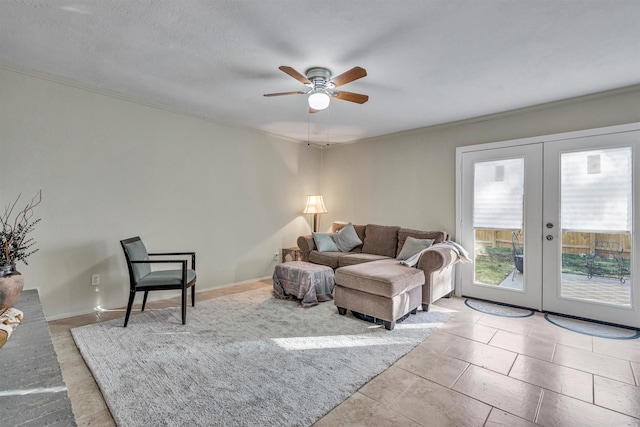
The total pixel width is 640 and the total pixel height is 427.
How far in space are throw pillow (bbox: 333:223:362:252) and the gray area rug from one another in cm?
156

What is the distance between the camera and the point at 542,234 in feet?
11.4

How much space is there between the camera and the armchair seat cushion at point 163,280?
288cm

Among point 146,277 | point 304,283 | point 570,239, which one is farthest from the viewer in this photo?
point 304,283

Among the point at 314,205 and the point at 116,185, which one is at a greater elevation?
the point at 116,185

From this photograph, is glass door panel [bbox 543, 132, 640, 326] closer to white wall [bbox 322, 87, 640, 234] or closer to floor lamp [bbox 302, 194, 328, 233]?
white wall [bbox 322, 87, 640, 234]

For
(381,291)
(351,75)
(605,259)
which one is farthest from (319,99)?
(605,259)

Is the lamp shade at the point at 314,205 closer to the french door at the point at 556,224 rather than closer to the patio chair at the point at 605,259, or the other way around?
the french door at the point at 556,224

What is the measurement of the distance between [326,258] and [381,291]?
1682mm

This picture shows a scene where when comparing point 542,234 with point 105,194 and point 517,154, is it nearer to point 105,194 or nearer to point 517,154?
point 517,154

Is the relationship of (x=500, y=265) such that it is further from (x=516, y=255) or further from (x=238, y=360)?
(x=238, y=360)

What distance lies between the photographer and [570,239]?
329cm

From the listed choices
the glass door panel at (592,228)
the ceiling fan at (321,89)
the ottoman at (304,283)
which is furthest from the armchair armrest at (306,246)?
the glass door panel at (592,228)

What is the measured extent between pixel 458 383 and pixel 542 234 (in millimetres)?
2343

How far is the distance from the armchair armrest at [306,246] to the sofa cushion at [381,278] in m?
1.52
